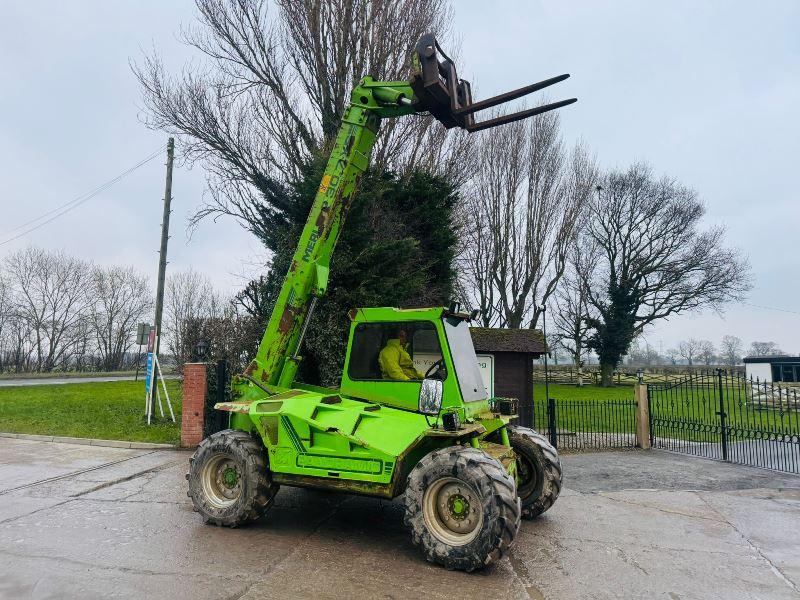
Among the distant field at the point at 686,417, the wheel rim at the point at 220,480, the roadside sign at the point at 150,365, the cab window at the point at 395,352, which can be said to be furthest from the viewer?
the roadside sign at the point at 150,365

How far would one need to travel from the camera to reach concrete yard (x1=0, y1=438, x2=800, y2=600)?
169 inches

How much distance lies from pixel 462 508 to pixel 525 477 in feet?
6.34

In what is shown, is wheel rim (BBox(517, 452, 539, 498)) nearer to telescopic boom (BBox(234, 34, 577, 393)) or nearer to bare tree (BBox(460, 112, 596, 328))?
telescopic boom (BBox(234, 34, 577, 393))

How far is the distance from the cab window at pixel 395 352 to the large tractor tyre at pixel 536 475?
1.86 m

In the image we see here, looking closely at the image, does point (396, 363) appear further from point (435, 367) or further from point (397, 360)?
point (435, 367)

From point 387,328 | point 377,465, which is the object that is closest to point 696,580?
point 377,465

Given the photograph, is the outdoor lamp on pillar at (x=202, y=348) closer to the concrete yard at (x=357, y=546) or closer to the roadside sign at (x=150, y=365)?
the roadside sign at (x=150, y=365)

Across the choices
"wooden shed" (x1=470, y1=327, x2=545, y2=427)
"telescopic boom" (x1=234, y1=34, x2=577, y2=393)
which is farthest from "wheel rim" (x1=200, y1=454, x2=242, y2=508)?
"wooden shed" (x1=470, y1=327, x2=545, y2=427)

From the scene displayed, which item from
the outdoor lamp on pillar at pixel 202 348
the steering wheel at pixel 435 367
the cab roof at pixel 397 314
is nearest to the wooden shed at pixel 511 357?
the outdoor lamp on pillar at pixel 202 348

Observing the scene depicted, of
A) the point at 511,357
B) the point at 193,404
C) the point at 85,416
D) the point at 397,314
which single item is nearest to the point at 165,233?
the point at 85,416

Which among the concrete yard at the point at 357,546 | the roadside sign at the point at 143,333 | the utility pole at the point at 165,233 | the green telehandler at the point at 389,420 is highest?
the utility pole at the point at 165,233

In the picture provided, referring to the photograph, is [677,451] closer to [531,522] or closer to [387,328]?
[531,522]

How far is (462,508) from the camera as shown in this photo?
4812mm

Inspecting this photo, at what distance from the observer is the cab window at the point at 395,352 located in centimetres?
557
